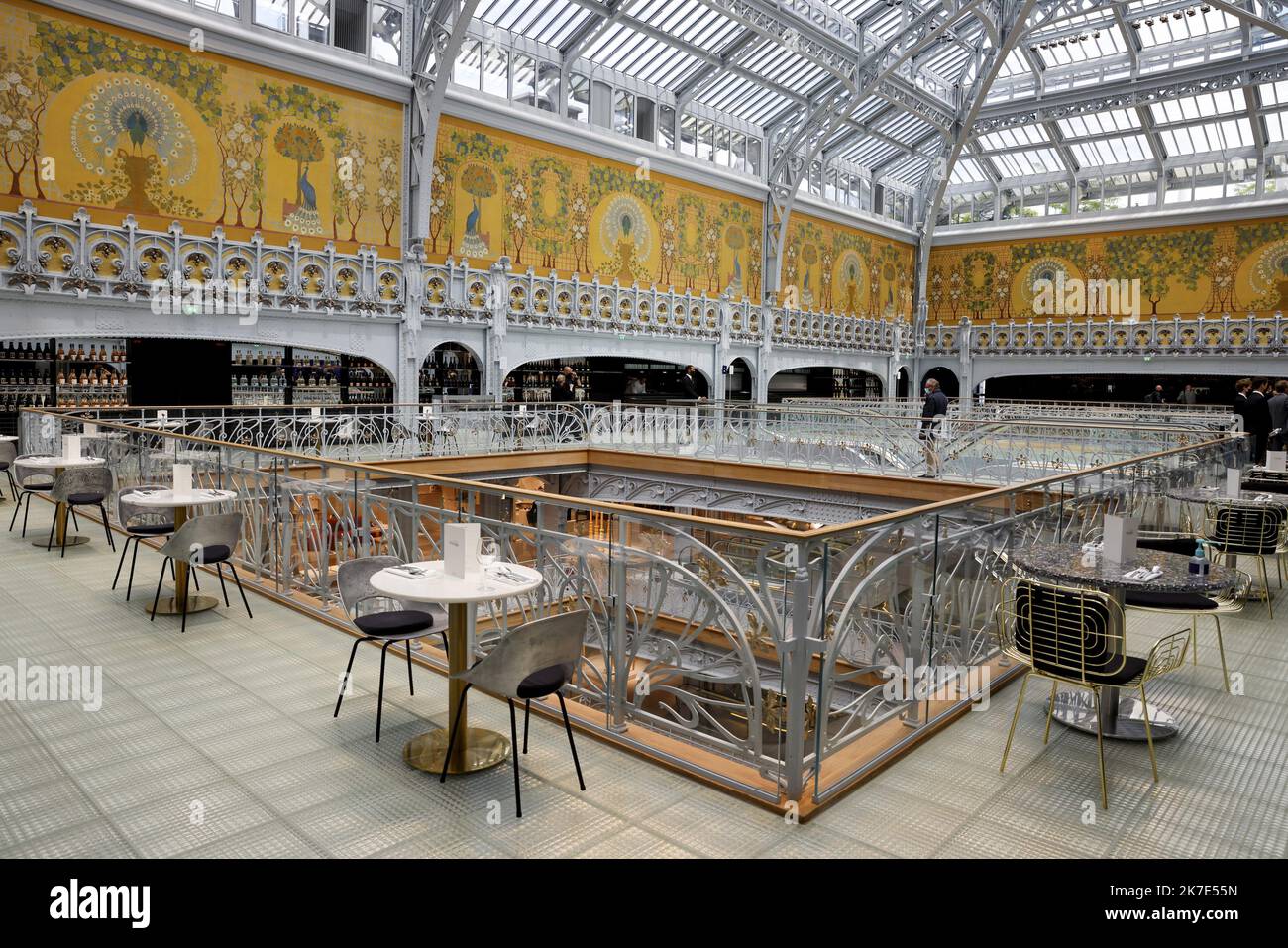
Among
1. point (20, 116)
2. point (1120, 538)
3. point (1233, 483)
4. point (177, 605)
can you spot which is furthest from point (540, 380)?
point (1120, 538)

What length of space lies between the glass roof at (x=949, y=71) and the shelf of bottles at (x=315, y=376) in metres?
7.55

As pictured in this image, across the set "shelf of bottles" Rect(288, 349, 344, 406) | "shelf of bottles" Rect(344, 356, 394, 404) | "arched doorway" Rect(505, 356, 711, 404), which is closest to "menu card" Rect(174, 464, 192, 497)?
"shelf of bottles" Rect(288, 349, 344, 406)

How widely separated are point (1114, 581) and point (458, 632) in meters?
3.06

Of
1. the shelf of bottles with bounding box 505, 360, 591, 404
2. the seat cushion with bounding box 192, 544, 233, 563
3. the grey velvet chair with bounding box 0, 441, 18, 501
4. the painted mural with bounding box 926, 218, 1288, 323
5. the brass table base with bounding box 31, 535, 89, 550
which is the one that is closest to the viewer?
the seat cushion with bounding box 192, 544, 233, 563

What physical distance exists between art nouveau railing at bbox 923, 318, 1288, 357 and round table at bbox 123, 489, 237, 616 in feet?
86.7

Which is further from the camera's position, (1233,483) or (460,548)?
(1233,483)

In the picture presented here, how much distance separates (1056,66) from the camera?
80.0 feet

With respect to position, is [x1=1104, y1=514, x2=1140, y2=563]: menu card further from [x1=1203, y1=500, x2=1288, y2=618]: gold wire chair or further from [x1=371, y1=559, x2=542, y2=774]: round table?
[x1=1203, y1=500, x2=1288, y2=618]: gold wire chair

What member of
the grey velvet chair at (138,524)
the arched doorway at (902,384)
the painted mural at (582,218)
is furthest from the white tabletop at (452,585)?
the arched doorway at (902,384)

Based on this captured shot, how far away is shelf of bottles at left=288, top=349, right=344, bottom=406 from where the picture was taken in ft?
51.3

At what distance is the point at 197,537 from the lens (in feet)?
18.5

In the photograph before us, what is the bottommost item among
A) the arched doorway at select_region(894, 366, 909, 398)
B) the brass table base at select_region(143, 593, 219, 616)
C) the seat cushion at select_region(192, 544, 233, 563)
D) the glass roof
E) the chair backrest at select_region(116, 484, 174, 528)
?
the brass table base at select_region(143, 593, 219, 616)

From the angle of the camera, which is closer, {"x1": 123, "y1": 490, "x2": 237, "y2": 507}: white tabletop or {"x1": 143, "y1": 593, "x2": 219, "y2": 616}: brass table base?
{"x1": 123, "y1": 490, "x2": 237, "y2": 507}: white tabletop

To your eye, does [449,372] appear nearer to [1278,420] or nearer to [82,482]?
[82,482]
